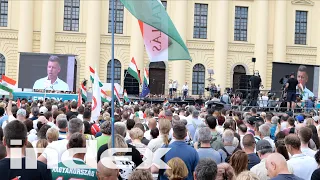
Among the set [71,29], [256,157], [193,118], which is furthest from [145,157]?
[71,29]

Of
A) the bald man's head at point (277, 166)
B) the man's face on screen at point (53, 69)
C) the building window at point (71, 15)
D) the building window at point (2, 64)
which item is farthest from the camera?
the building window at point (71, 15)

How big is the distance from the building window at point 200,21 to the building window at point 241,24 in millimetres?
2701

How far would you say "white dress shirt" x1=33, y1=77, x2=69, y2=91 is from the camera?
3372cm

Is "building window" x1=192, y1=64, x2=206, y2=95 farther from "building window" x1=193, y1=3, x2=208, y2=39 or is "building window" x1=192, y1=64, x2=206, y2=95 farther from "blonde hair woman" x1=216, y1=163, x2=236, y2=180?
"blonde hair woman" x1=216, y1=163, x2=236, y2=180

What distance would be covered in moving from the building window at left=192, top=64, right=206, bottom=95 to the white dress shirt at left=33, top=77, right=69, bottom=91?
46.9 feet

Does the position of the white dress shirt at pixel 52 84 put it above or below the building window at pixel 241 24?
below

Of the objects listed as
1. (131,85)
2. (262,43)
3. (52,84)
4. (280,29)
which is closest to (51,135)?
(52,84)

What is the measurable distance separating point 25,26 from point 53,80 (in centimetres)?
989

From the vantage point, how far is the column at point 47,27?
139 ft

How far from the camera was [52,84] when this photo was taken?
33906mm

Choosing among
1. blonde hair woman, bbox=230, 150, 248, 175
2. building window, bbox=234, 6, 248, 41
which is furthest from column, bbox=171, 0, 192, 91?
blonde hair woman, bbox=230, 150, 248, 175

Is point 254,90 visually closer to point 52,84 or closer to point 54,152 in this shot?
point 52,84

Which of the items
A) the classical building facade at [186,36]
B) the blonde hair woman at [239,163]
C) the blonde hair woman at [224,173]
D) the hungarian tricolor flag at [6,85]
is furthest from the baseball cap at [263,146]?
the classical building facade at [186,36]

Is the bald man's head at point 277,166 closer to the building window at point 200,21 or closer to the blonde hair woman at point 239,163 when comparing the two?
the blonde hair woman at point 239,163
